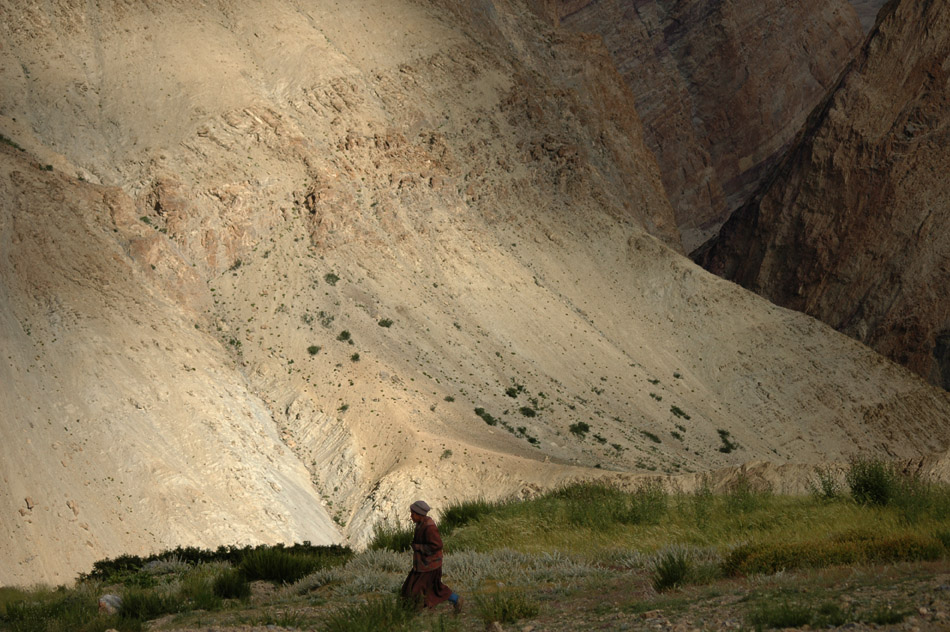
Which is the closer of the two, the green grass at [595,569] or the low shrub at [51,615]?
the green grass at [595,569]

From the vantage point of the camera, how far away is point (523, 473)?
32.2 m

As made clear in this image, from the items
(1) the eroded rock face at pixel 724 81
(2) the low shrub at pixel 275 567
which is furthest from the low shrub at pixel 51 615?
(1) the eroded rock face at pixel 724 81

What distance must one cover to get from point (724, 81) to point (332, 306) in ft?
296

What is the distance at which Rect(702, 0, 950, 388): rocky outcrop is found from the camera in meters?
70.9

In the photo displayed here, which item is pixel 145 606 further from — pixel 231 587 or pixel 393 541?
pixel 393 541

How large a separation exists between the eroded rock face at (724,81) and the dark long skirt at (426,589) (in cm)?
10856

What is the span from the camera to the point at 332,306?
45000mm

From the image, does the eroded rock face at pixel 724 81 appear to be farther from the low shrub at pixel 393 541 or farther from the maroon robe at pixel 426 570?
the maroon robe at pixel 426 570

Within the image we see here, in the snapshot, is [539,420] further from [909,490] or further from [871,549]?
[871,549]

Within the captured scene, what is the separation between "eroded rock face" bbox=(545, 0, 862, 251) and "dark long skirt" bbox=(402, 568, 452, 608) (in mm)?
108558

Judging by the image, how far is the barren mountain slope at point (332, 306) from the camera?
107 feet

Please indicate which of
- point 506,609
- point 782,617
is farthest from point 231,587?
point 782,617

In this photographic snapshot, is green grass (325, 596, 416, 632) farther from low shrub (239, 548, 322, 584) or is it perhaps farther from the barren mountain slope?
the barren mountain slope

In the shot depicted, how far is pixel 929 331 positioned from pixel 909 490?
61472 mm
